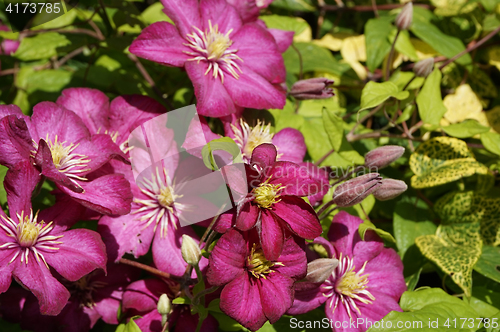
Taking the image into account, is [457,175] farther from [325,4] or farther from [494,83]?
[325,4]

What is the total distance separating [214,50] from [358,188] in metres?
0.40

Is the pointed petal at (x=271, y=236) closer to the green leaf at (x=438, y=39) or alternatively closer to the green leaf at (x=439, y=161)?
the green leaf at (x=439, y=161)

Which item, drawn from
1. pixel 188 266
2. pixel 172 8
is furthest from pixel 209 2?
pixel 188 266

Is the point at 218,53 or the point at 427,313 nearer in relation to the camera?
the point at 427,313

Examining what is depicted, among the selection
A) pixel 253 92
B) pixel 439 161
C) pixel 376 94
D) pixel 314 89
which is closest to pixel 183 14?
pixel 253 92

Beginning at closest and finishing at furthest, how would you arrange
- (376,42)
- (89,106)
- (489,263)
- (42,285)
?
(42,285)
(89,106)
(489,263)
(376,42)

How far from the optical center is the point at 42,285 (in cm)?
64

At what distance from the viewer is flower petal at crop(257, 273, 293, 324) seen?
2.16 ft

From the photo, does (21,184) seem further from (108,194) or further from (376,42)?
(376,42)

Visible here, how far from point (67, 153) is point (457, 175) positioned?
835mm

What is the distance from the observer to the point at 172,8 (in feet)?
2.89

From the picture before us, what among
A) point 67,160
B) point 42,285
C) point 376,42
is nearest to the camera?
point 42,285

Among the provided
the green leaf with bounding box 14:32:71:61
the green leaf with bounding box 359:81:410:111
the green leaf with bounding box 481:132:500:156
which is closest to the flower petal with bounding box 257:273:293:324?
the green leaf with bounding box 359:81:410:111

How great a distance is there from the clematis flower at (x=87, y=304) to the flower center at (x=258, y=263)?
0.94 ft
